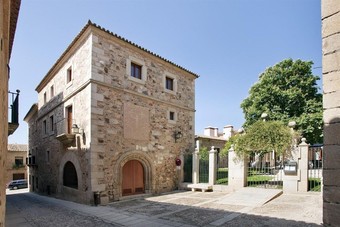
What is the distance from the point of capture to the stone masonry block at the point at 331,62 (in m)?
2.38

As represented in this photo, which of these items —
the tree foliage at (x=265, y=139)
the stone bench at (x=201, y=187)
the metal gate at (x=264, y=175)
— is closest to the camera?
the tree foliage at (x=265, y=139)

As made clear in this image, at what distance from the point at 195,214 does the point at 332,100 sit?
18.2 feet

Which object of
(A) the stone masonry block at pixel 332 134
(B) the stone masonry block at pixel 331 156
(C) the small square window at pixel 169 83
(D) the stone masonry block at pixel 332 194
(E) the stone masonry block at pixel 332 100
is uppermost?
(C) the small square window at pixel 169 83

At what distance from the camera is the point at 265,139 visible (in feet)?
32.5

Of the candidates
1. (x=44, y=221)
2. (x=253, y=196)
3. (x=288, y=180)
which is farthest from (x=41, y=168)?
(x=288, y=180)

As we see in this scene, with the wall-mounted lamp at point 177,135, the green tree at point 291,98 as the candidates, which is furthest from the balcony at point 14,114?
the green tree at point 291,98

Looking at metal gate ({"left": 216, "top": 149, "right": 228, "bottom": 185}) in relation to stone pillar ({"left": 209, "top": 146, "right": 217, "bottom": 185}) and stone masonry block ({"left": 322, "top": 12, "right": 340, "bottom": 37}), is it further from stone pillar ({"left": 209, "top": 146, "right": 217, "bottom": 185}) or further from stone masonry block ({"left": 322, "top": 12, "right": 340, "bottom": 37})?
stone masonry block ({"left": 322, "top": 12, "right": 340, "bottom": 37})

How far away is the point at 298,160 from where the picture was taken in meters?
8.79

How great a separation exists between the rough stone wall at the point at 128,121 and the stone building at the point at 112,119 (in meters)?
0.04

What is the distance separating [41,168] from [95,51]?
33.0 ft

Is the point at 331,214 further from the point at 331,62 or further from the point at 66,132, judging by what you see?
the point at 66,132

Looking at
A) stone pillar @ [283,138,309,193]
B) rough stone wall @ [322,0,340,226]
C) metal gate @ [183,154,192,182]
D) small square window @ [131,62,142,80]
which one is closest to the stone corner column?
metal gate @ [183,154,192,182]

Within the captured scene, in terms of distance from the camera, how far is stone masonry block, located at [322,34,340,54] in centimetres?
239

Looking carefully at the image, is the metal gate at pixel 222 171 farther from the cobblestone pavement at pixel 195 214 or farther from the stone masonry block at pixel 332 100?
the stone masonry block at pixel 332 100
